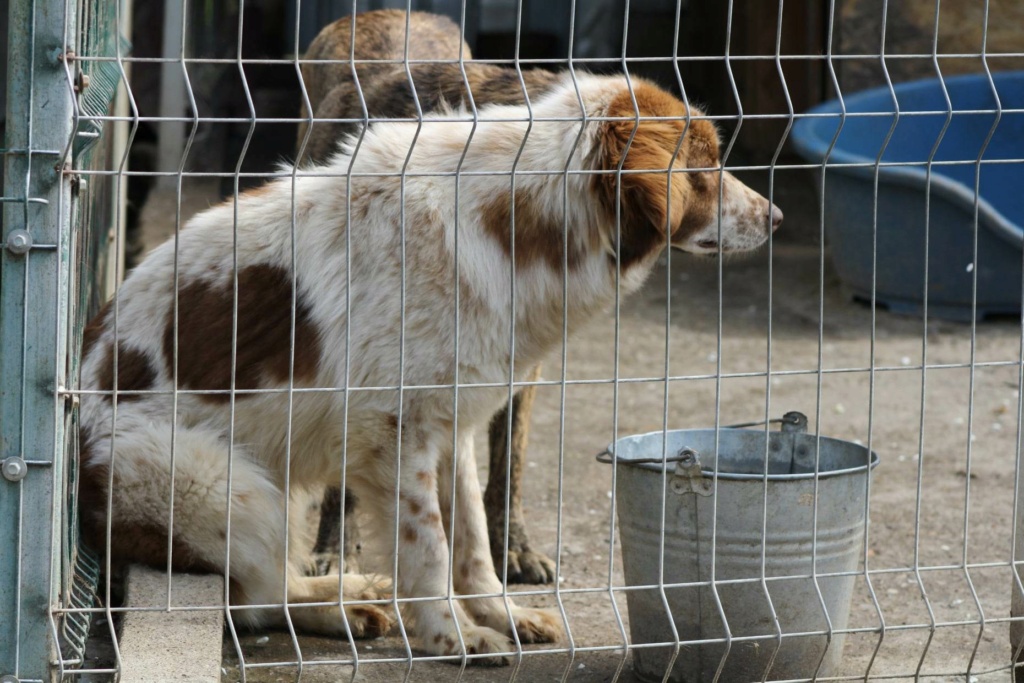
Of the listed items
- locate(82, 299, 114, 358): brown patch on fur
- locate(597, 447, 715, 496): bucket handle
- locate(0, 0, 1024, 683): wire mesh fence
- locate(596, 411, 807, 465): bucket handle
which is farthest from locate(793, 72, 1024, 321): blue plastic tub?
locate(82, 299, 114, 358): brown patch on fur

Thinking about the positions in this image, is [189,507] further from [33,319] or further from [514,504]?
[514,504]

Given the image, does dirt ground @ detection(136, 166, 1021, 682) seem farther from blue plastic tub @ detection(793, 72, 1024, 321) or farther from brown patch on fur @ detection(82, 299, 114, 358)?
brown patch on fur @ detection(82, 299, 114, 358)

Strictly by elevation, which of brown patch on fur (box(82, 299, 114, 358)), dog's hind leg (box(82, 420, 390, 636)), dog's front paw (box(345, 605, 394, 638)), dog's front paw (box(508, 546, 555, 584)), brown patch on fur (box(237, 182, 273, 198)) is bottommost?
dog's front paw (box(508, 546, 555, 584))

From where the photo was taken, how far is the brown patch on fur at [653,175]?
2961mm

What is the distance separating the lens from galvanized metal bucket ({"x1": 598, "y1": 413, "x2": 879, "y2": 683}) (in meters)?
2.90

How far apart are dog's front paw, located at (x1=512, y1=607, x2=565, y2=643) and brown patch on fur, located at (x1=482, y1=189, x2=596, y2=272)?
1.04m

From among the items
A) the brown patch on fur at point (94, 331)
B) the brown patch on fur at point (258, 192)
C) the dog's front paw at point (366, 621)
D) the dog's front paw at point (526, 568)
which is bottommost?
the dog's front paw at point (526, 568)

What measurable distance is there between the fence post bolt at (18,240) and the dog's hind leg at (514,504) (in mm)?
1922

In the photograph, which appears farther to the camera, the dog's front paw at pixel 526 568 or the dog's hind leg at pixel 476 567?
the dog's front paw at pixel 526 568

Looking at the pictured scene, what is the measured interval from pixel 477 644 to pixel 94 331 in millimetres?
1359

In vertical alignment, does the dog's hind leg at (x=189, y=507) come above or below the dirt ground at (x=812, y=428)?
above

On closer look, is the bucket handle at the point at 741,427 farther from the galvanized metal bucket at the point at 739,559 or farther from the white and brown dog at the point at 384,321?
the white and brown dog at the point at 384,321

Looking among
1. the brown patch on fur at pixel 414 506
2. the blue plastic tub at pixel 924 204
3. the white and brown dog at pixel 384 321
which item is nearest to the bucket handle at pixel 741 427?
the white and brown dog at pixel 384 321

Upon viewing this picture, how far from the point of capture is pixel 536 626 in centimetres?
348
